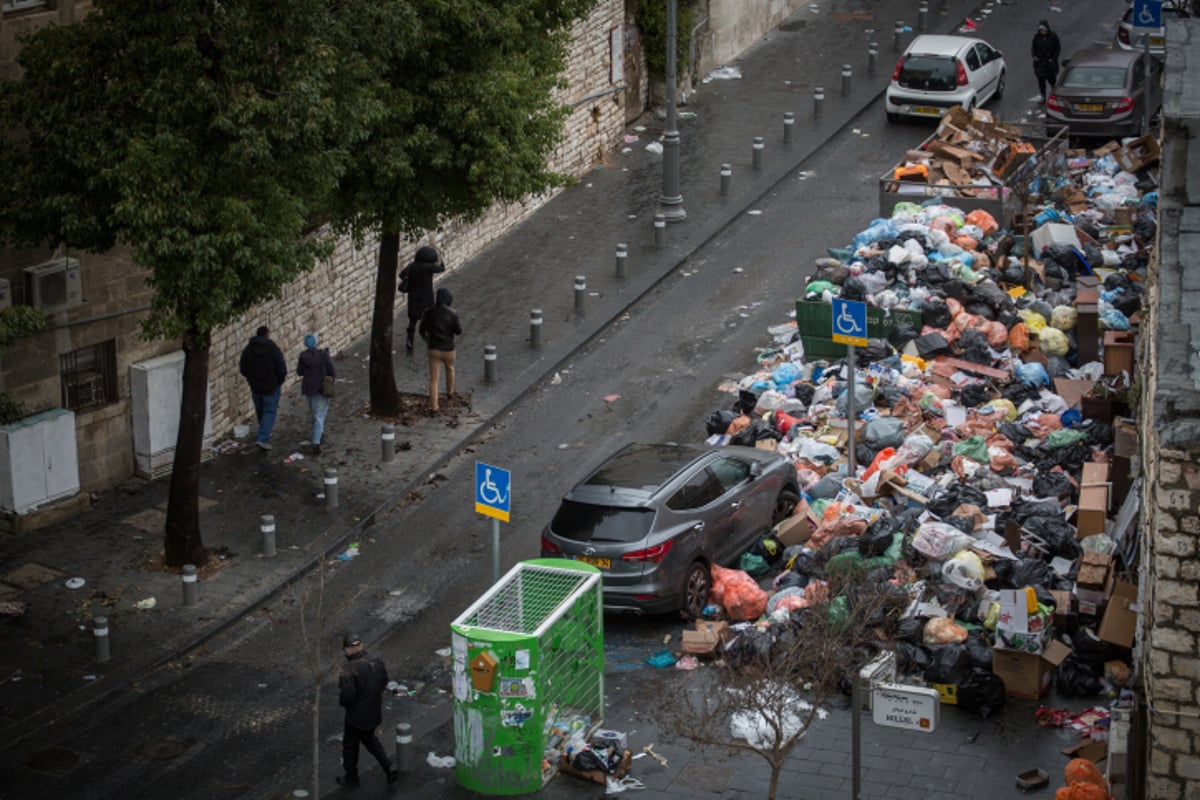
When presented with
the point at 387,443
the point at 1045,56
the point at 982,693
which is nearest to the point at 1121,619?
the point at 982,693

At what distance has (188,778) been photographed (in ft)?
51.8

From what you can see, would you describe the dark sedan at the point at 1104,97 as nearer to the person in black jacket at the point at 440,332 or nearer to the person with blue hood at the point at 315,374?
the person in black jacket at the point at 440,332

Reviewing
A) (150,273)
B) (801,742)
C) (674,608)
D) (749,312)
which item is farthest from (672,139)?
(801,742)

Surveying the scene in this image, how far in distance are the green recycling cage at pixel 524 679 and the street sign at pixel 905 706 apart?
332cm

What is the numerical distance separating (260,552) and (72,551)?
2.07 m

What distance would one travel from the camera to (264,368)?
22.0m

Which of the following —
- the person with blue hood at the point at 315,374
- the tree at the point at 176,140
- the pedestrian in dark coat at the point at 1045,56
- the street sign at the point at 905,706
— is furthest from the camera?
the pedestrian in dark coat at the point at 1045,56

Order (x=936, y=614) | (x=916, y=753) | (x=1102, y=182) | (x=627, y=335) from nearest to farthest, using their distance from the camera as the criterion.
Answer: (x=916, y=753) < (x=936, y=614) < (x=627, y=335) < (x=1102, y=182)

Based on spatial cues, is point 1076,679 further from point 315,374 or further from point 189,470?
point 315,374

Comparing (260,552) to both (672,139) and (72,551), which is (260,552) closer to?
(72,551)

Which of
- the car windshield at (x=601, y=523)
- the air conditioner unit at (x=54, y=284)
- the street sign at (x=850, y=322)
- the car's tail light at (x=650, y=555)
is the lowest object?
the car's tail light at (x=650, y=555)

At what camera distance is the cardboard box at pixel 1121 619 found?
15.9 metres

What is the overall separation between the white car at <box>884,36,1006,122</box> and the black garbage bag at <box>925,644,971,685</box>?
1794cm

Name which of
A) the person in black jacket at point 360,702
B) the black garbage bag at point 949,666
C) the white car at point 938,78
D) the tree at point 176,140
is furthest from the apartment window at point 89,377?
the white car at point 938,78
